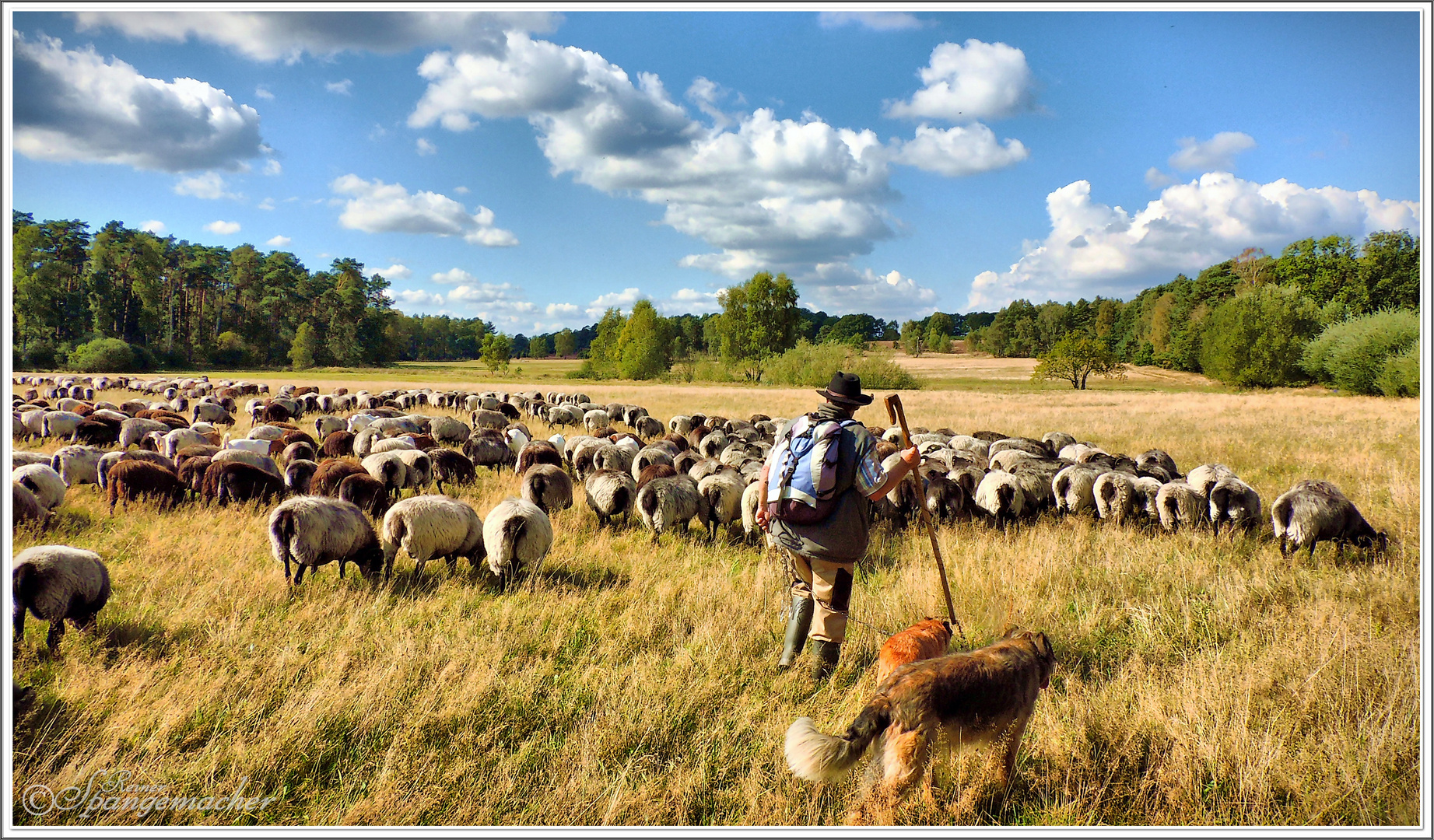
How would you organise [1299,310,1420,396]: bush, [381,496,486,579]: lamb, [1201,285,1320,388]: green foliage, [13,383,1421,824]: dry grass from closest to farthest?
[13,383,1421,824]: dry grass → [381,496,486,579]: lamb → [1299,310,1420,396]: bush → [1201,285,1320,388]: green foliage

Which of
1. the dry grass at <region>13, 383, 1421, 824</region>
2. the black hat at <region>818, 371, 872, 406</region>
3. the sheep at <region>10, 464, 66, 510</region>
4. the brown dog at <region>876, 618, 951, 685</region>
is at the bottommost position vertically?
the dry grass at <region>13, 383, 1421, 824</region>

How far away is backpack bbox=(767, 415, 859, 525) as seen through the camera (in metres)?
4.35

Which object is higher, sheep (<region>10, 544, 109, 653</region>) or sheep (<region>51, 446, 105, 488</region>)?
sheep (<region>51, 446, 105, 488</region>)

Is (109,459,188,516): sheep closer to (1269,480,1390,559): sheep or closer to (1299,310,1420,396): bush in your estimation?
(1269,480,1390,559): sheep

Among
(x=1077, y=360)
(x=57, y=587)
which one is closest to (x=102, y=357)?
(x=57, y=587)

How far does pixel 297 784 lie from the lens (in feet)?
11.4

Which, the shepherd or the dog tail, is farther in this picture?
the shepherd

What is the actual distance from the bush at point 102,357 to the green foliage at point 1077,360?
89.3 metres

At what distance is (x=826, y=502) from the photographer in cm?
436

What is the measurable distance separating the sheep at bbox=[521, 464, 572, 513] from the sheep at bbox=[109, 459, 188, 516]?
531cm

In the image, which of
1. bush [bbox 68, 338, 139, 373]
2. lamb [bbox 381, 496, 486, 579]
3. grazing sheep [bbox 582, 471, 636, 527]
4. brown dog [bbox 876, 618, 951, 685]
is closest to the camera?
brown dog [bbox 876, 618, 951, 685]

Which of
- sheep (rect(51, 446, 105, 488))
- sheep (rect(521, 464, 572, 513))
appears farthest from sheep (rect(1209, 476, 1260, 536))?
sheep (rect(51, 446, 105, 488))

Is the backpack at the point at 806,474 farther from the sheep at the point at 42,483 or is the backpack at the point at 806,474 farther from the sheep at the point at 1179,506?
the sheep at the point at 42,483

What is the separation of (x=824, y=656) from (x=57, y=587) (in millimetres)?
5966
